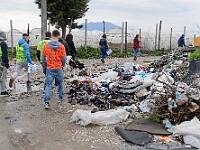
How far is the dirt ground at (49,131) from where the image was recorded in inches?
195

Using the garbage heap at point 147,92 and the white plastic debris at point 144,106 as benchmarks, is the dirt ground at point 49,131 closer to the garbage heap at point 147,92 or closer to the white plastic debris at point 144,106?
the garbage heap at point 147,92

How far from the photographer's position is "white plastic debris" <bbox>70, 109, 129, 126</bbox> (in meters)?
5.82

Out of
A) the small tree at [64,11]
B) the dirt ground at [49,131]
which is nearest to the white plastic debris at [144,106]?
the dirt ground at [49,131]

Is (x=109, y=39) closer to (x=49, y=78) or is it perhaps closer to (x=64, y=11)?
(x=64, y=11)

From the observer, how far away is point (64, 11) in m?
22.4

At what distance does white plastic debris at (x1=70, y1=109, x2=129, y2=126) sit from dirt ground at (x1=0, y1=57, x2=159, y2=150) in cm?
11

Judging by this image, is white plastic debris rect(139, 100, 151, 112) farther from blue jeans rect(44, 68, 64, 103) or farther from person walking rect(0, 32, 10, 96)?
person walking rect(0, 32, 10, 96)

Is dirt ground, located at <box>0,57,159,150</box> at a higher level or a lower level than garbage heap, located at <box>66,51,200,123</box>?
lower

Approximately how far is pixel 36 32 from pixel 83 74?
57.5ft

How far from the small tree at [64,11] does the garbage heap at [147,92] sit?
12.5 meters

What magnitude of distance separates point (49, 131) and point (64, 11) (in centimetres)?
1765

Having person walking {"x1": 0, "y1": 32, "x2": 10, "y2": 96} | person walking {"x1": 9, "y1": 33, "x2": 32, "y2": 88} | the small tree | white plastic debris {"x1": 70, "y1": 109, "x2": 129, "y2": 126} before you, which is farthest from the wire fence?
white plastic debris {"x1": 70, "y1": 109, "x2": 129, "y2": 126}

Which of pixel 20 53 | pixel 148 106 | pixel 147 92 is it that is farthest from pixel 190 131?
pixel 20 53

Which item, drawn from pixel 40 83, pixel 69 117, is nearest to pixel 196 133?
pixel 69 117
